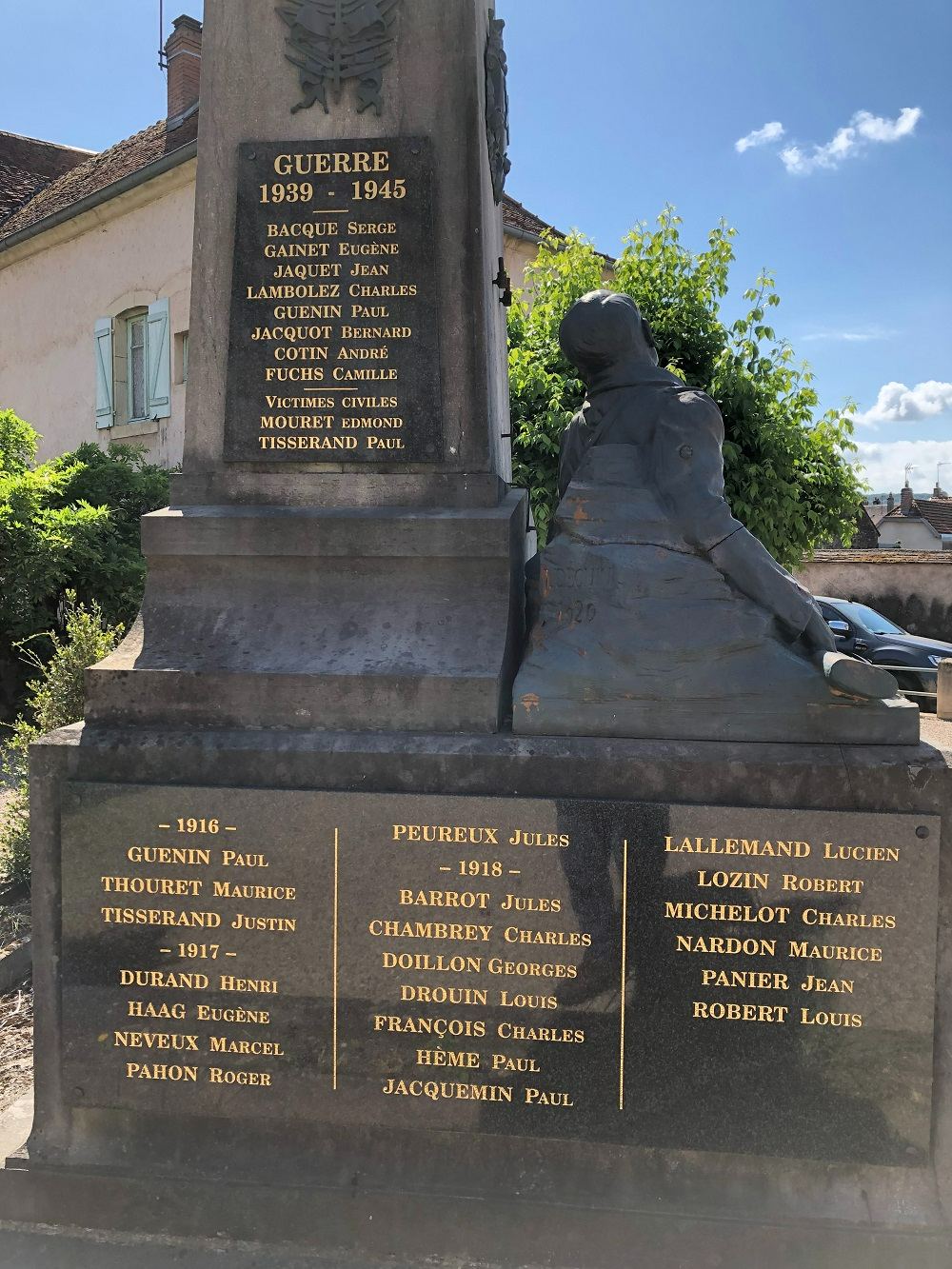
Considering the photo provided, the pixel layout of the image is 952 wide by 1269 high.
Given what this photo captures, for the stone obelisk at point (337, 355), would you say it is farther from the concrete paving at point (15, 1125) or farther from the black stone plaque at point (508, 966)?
the concrete paving at point (15, 1125)

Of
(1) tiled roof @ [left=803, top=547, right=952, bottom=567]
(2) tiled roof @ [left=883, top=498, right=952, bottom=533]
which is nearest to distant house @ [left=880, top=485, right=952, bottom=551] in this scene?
(2) tiled roof @ [left=883, top=498, right=952, bottom=533]

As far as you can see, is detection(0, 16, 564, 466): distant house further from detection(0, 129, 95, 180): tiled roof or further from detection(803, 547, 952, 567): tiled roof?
detection(803, 547, 952, 567): tiled roof

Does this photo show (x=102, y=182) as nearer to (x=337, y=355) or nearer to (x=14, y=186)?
(x=14, y=186)

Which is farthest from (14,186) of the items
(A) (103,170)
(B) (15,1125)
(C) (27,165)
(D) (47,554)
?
(B) (15,1125)

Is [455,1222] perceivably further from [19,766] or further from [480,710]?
[19,766]

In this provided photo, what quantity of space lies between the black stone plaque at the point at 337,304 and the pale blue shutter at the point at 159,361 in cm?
1189

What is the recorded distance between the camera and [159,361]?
14.5m

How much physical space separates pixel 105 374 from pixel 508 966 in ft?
49.8

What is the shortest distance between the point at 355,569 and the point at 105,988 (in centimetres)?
138

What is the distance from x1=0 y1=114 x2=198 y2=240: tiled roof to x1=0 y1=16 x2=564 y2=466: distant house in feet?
0.16

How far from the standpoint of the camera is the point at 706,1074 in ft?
8.59

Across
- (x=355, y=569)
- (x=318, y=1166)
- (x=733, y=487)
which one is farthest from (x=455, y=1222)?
(x=733, y=487)

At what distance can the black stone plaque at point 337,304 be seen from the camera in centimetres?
313

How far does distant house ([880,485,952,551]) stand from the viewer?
3875cm
